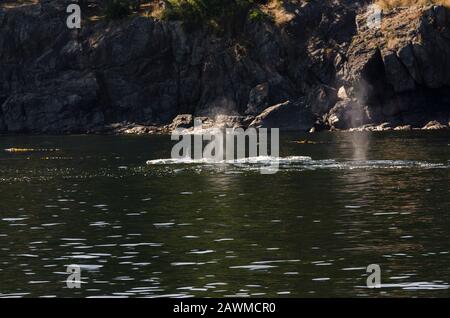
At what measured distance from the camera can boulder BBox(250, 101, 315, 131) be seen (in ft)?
538

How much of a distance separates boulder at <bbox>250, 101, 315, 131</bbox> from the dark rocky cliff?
0.20m

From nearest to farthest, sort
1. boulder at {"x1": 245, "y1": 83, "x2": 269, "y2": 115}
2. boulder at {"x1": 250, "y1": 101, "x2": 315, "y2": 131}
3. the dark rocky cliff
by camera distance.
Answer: boulder at {"x1": 250, "y1": 101, "x2": 315, "y2": 131}, the dark rocky cliff, boulder at {"x1": 245, "y1": 83, "x2": 269, "y2": 115}

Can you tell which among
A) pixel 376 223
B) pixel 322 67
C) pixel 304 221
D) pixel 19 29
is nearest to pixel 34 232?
pixel 304 221

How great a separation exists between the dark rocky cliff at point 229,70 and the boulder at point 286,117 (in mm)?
205

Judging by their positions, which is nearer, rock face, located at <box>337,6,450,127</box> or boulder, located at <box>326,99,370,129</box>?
boulder, located at <box>326,99,370,129</box>

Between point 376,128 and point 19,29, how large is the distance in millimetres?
70995

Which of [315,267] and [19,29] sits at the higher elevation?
[19,29]

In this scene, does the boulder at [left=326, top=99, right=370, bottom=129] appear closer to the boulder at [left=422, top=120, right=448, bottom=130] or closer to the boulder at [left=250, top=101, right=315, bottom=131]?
the boulder at [left=250, top=101, right=315, bottom=131]

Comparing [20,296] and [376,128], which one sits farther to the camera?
[376,128]

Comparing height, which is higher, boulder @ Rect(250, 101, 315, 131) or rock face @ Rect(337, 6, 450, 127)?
rock face @ Rect(337, 6, 450, 127)

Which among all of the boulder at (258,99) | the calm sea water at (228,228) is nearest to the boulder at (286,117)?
the boulder at (258,99)

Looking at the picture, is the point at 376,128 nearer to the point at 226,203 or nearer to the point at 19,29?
the point at 19,29

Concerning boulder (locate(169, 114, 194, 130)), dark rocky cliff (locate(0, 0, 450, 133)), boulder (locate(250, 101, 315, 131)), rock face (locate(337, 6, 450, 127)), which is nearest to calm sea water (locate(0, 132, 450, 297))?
boulder (locate(250, 101, 315, 131))

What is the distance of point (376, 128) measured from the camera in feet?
536
